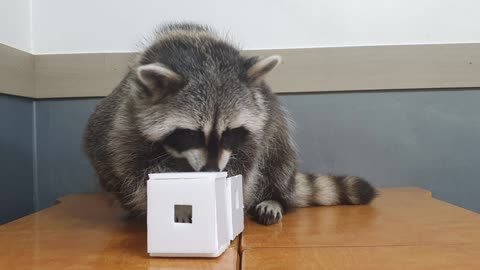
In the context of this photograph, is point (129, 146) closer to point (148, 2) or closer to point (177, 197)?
point (177, 197)

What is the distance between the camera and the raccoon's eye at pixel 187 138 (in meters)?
1.07

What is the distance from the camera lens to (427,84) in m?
1.84

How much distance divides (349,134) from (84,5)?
115 centimetres

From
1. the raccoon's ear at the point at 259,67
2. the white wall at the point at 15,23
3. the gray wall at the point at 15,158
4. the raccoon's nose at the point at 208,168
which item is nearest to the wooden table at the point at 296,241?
the raccoon's nose at the point at 208,168

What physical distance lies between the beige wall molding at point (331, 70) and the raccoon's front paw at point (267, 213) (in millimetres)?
610

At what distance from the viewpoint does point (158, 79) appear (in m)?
1.10

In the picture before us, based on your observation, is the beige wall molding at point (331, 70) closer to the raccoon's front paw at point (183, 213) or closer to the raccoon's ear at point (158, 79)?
the raccoon's ear at point (158, 79)

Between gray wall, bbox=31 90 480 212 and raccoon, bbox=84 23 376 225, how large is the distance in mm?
378

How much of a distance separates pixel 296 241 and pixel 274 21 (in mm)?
1048

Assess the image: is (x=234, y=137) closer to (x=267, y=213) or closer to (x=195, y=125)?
(x=195, y=125)

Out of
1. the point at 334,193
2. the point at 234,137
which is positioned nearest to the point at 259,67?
the point at 234,137

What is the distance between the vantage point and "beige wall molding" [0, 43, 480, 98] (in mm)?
1825

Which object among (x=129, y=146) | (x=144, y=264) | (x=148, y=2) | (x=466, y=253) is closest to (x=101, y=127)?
(x=129, y=146)

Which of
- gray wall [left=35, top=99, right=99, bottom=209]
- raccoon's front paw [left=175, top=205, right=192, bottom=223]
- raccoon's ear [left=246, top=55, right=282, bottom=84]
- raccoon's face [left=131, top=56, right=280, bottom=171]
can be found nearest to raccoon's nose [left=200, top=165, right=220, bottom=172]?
raccoon's face [left=131, top=56, right=280, bottom=171]
